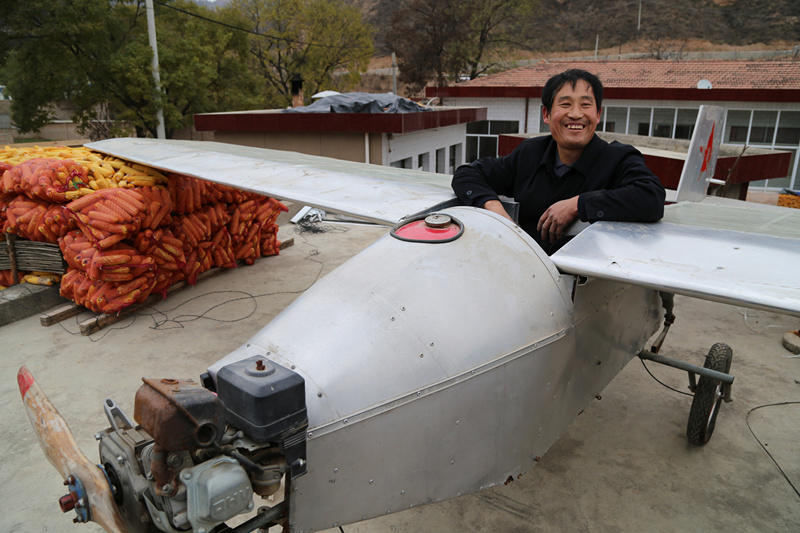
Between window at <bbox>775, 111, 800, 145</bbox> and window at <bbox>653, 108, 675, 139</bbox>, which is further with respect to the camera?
Result: window at <bbox>653, 108, 675, 139</bbox>

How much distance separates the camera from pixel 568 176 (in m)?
3.46

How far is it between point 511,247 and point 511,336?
501 mm

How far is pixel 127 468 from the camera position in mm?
1856

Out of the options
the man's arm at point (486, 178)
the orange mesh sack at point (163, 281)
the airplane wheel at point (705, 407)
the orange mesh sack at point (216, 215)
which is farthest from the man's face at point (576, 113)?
the orange mesh sack at point (216, 215)

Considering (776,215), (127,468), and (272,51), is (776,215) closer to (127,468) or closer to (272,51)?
(127,468)

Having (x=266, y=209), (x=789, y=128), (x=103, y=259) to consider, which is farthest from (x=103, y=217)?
(x=789, y=128)

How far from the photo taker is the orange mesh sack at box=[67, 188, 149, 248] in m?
6.89

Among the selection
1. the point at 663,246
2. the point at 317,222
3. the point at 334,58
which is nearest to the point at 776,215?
the point at 663,246

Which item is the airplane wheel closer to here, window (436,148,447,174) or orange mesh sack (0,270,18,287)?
orange mesh sack (0,270,18,287)

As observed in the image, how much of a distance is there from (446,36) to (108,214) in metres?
44.5

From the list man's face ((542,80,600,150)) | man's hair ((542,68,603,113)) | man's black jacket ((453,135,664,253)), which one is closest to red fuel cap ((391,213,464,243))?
man's black jacket ((453,135,664,253))

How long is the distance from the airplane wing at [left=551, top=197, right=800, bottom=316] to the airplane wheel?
1.99 metres

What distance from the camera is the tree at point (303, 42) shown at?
4266 centimetres

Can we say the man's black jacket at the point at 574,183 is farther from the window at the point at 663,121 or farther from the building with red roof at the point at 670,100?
the window at the point at 663,121
